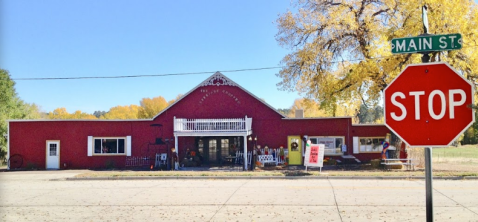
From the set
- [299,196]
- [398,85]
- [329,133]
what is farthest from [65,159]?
[398,85]

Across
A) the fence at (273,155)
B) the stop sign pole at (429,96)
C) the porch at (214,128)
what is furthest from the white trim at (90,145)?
the stop sign pole at (429,96)

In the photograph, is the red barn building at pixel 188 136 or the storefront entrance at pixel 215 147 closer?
the red barn building at pixel 188 136

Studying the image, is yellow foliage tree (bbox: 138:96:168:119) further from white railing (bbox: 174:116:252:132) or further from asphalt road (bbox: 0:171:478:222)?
asphalt road (bbox: 0:171:478:222)

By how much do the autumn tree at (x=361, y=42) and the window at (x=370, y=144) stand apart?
3108 millimetres

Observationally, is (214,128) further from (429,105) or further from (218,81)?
(429,105)

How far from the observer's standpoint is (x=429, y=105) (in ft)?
12.3

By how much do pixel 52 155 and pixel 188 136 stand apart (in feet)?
29.5

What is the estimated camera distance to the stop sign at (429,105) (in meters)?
3.62

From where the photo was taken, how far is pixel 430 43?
158 inches

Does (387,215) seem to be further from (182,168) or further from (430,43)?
(182,168)

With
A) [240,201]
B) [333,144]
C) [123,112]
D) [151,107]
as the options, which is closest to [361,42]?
[333,144]

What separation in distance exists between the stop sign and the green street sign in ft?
1.03

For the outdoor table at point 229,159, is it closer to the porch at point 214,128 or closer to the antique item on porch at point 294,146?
the porch at point 214,128

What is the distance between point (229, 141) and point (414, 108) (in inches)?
910
